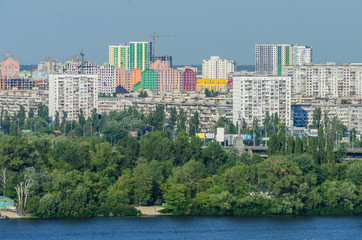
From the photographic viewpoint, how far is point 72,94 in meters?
47.0

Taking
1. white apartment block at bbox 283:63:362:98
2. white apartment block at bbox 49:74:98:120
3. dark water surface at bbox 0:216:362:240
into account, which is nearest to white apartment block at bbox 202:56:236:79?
white apartment block at bbox 283:63:362:98

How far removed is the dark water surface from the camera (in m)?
19.8

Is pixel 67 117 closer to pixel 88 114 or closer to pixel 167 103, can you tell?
pixel 88 114

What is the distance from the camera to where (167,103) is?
4672 centimetres

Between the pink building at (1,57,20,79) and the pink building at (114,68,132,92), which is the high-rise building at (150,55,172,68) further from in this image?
the pink building at (114,68,132,92)

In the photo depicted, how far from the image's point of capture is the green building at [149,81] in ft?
234

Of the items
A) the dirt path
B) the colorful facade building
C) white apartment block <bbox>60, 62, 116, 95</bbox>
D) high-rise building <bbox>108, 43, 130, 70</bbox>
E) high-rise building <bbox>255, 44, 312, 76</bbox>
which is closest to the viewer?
the dirt path

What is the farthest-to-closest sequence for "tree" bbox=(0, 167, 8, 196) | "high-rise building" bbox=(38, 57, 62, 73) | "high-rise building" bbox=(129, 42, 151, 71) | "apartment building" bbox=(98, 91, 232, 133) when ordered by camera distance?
"high-rise building" bbox=(38, 57, 62, 73)
"high-rise building" bbox=(129, 42, 151, 71)
"apartment building" bbox=(98, 91, 232, 133)
"tree" bbox=(0, 167, 8, 196)

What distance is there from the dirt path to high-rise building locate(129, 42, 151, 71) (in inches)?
2547

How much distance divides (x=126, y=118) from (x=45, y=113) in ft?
23.6

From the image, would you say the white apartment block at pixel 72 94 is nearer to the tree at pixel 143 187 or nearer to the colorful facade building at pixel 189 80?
the tree at pixel 143 187

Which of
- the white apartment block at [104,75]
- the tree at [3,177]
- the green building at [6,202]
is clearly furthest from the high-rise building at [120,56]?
the green building at [6,202]

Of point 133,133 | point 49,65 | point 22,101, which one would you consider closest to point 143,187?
point 133,133

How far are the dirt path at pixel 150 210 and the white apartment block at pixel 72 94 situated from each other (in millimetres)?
24100
